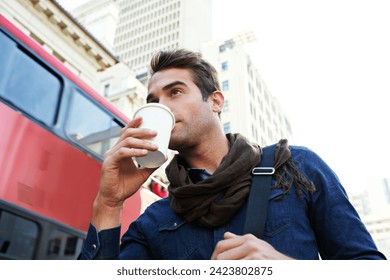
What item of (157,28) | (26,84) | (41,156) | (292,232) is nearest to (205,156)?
(292,232)

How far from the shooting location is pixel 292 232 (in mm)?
1495

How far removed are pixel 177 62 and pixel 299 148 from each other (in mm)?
968

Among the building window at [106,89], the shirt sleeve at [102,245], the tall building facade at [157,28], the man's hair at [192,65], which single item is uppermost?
the tall building facade at [157,28]

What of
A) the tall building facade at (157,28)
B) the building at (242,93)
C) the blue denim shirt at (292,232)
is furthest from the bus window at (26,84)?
the tall building facade at (157,28)

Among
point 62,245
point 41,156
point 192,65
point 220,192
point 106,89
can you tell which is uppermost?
point 106,89

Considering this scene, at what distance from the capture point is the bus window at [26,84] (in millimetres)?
3686

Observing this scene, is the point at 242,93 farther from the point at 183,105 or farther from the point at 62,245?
the point at 183,105

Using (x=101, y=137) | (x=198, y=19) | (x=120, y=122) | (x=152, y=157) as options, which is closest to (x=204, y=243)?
(x=152, y=157)

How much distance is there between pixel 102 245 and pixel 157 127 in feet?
1.94

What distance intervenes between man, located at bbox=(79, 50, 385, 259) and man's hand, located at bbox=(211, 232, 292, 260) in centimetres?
33

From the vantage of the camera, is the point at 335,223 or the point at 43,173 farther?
the point at 43,173

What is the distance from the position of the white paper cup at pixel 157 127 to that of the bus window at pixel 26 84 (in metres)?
2.58

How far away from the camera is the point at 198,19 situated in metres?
83.7

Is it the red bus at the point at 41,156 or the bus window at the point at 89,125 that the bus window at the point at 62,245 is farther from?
the bus window at the point at 89,125
